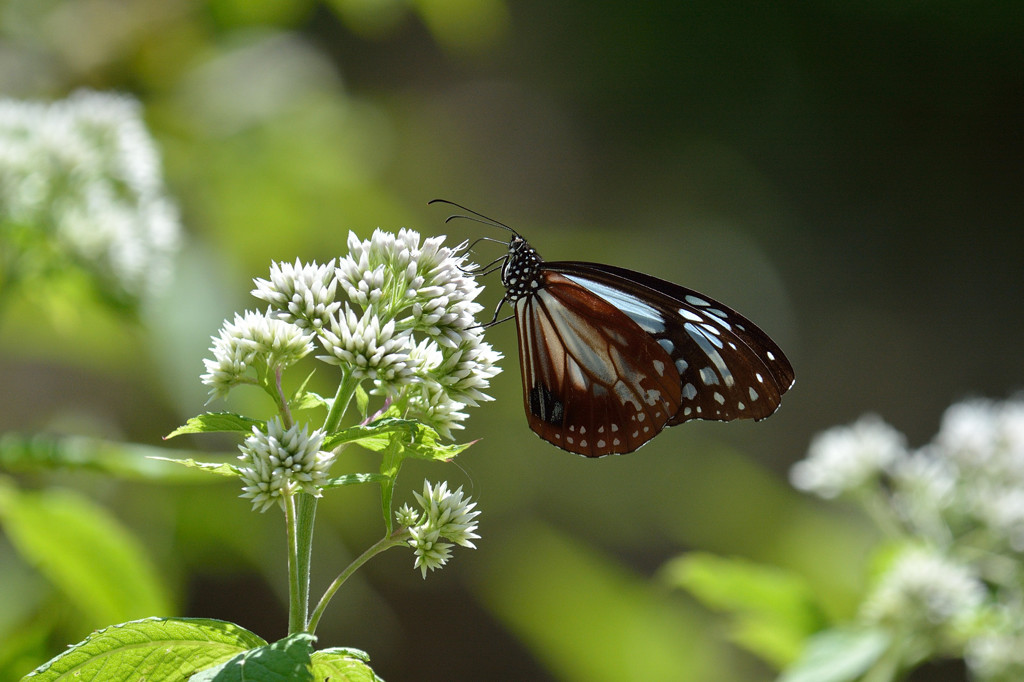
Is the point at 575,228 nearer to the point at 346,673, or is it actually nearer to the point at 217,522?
the point at 217,522

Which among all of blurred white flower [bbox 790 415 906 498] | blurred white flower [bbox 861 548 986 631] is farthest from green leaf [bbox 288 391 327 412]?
blurred white flower [bbox 790 415 906 498]

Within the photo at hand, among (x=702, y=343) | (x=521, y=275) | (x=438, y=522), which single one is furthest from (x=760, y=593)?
(x=438, y=522)

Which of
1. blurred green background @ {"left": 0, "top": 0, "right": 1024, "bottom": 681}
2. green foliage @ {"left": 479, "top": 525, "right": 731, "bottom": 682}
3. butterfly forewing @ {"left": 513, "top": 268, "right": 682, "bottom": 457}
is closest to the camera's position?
butterfly forewing @ {"left": 513, "top": 268, "right": 682, "bottom": 457}

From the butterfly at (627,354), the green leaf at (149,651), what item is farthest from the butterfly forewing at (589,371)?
the green leaf at (149,651)

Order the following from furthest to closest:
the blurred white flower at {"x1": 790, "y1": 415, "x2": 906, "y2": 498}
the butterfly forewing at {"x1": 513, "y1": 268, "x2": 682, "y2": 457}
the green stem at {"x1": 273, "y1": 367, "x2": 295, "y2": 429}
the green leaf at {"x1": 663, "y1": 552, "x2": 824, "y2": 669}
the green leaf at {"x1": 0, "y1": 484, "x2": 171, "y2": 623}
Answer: the blurred white flower at {"x1": 790, "y1": 415, "x2": 906, "y2": 498}
the green leaf at {"x1": 663, "y1": 552, "x2": 824, "y2": 669}
the butterfly forewing at {"x1": 513, "y1": 268, "x2": 682, "y2": 457}
the green leaf at {"x1": 0, "y1": 484, "x2": 171, "y2": 623}
the green stem at {"x1": 273, "y1": 367, "x2": 295, "y2": 429}

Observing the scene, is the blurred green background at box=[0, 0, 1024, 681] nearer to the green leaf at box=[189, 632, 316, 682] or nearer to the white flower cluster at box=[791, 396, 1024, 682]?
the green leaf at box=[189, 632, 316, 682]

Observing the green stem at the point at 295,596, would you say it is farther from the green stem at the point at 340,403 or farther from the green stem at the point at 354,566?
the green stem at the point at 340,403
